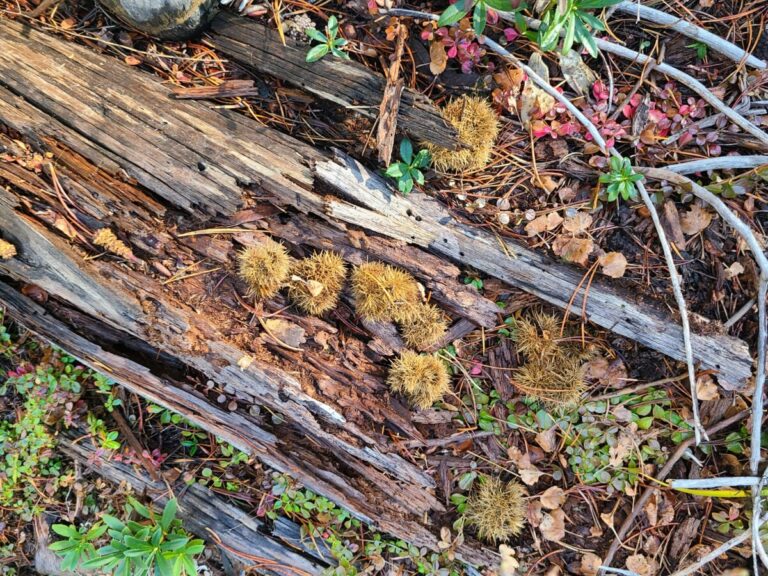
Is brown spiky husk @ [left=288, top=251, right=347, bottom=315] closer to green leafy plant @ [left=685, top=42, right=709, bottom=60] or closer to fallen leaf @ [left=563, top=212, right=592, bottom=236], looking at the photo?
fallen leaf @ [left=563, top=212, right=592, bottom=236]

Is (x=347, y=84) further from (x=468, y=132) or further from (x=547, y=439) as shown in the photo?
(x=547, y=439)

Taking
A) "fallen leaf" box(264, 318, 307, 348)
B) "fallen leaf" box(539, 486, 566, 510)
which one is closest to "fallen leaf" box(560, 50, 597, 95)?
"fallen leaf" box(264, 318, 307, 348)

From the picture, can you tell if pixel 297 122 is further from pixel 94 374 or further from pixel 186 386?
pixel 94 374

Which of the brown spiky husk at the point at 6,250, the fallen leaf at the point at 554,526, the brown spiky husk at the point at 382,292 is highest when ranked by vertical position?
the brown spiky husk at the point at 6,250

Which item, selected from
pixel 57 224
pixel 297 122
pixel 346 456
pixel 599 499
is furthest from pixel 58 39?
pixel 599 499

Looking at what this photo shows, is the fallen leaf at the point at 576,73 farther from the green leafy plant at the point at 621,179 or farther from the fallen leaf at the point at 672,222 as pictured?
the fallen leaf at the point at 672,222

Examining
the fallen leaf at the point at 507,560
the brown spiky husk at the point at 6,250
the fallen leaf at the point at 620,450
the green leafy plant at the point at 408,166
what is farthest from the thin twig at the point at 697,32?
the brown spiky husk at the point at 6,250
